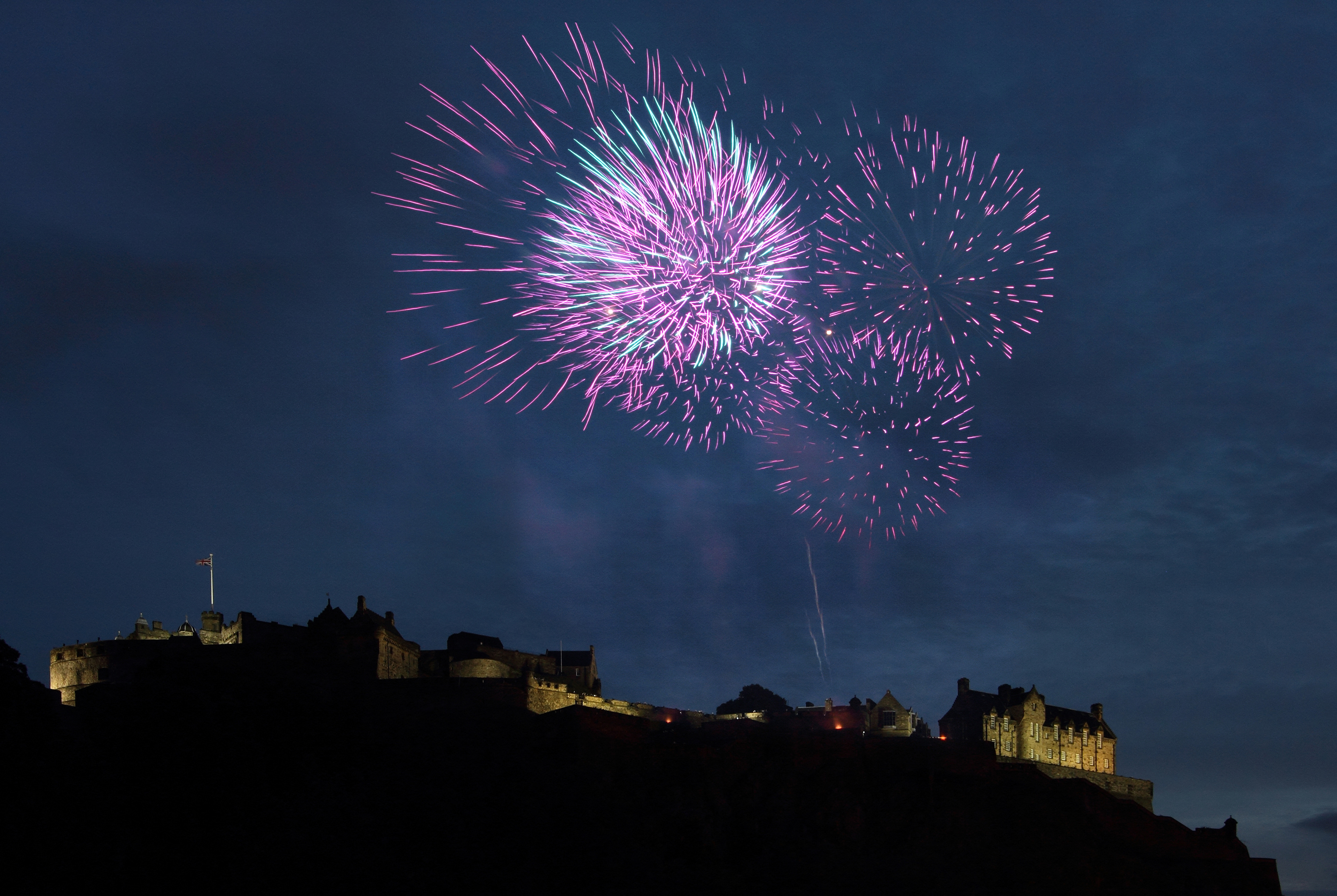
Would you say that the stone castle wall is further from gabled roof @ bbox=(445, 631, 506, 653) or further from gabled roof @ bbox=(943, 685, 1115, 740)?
gabled roof @ bbox=(445, 631, 506, 653)

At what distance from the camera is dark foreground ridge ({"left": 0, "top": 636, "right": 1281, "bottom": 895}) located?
6228 centimetres

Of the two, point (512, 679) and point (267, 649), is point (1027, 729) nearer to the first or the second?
point (512, 679)

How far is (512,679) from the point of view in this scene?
283 feet

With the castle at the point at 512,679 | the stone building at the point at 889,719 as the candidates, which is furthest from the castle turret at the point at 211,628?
the stone building at the point at 889,719

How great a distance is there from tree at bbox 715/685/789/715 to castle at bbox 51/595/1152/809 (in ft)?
67.7

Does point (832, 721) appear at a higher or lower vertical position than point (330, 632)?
lower

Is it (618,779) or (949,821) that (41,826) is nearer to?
(618,779)

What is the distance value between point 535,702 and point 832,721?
2552 centimetres

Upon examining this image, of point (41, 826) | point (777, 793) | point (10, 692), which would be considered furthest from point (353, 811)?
point (777, 793)

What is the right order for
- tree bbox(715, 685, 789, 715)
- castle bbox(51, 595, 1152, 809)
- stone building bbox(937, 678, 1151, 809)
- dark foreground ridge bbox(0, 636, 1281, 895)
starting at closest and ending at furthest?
dark foreground ridge bbox(0, 636, 1281, 895) → castle bbox(51, 595, 1152, 809) → stone building bbox(937, 678, 1151, 809) → tree bbox(715, 685, 789, 715)

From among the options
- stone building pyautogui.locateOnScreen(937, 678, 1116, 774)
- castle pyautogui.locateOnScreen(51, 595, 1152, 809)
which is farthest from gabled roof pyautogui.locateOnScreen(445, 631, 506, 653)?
stone building pyautogui.locateOnScreen(937, 678, 1116, 774)

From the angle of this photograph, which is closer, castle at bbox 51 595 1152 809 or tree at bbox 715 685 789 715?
castle at bbox 51 595 1152 809

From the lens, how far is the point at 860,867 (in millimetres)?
71312

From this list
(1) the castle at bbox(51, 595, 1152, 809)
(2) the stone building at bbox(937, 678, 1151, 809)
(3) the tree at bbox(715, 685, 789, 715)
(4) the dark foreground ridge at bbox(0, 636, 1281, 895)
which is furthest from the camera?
(3) the tree at bbox(715, 685, 789, 715)
